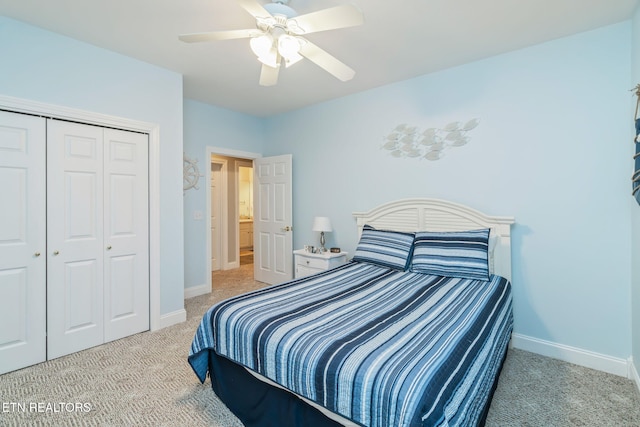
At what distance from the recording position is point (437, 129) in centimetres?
317

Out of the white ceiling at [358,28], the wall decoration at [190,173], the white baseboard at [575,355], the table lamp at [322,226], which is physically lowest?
the white baseboard at [575,355]

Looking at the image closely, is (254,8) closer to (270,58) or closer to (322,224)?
(270,58)

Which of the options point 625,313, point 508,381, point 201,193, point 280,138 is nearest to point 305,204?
point 280,138

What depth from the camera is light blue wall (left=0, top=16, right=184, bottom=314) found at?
231 centimetres

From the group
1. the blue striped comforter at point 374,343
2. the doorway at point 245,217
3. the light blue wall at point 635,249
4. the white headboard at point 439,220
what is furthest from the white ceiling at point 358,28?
the doorway at point 245,217

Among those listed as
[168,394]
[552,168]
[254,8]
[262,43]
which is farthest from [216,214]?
[552,168]

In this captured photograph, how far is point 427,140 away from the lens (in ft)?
10.6

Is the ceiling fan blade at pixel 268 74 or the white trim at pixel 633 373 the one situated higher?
the ceiling fan blade at pixel 268 74

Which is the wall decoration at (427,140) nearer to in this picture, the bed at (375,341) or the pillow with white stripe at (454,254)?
the bed at (375,341)

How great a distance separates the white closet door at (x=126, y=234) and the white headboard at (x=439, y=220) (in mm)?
2327

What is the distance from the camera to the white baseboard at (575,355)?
7.52ft

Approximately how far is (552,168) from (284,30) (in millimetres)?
2382

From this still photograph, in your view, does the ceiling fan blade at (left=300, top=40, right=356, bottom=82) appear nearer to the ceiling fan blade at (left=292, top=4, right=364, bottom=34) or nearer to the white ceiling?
the ceiling fan blade at (left=292, top=4, right=364, bottom=34)

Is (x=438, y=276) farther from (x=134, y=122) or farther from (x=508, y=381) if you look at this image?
(x=134, y=122)
